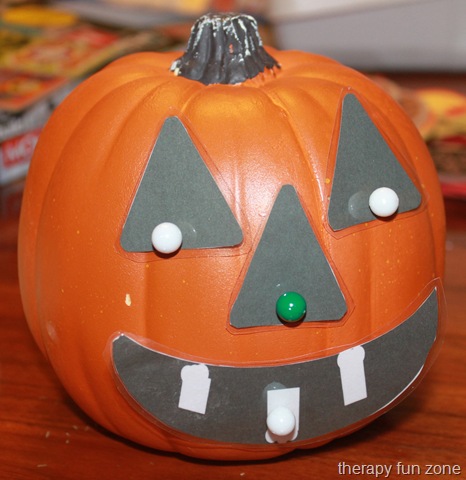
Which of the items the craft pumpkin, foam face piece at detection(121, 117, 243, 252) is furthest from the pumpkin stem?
foam face piece at detection(121, 117, 243, 252)

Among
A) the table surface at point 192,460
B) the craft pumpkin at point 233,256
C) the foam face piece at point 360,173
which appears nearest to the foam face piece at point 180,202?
the craft pumpkin at point 233,256

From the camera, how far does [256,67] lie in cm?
A: 97

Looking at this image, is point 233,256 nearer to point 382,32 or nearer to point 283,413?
point 283,413

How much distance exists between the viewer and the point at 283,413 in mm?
890

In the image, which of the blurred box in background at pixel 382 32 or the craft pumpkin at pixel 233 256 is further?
the blurred box in background at pixel 382 32

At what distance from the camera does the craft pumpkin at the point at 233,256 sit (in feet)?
2.82

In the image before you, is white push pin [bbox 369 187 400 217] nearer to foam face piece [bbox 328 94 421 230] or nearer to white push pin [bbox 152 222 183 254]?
foam face piece [bbox 328 94 421 230]

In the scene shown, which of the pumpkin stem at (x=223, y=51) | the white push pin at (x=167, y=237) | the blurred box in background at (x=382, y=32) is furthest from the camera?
the blurred box in background at (x=382, y=32)

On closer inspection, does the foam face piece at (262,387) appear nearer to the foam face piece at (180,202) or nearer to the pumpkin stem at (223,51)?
the foam face piece at (180,202)

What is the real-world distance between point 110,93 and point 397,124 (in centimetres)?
31

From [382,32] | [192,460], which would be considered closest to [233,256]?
[192,460]

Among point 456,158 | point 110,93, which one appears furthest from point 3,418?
point 456,158

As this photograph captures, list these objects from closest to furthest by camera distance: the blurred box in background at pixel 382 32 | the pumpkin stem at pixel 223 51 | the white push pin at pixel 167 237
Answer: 1. the white push pin at pixel 167 237
2. the pumpkin stem at pixel 223 51
3. the blurred box in background at pixel 382 32

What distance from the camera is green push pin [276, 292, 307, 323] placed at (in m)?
0.85
